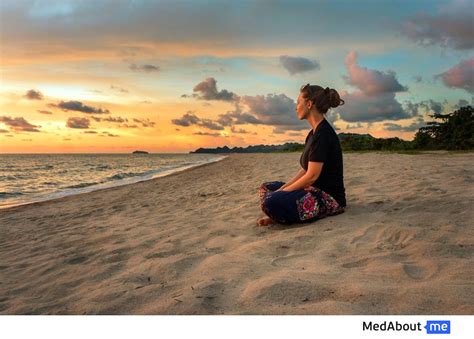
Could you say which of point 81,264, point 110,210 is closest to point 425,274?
point 81,264

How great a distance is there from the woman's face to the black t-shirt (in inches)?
8.6

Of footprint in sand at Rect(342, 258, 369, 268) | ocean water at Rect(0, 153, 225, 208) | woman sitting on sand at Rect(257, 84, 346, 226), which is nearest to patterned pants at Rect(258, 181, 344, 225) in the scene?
woman sitting on sand at Rect(257, 84, 346, 226)

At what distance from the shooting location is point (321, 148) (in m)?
4.34

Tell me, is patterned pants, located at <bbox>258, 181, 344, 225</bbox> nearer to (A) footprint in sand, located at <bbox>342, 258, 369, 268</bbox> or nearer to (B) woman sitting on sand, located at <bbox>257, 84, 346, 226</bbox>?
(B) woman sitting on sand, located at <bbox>257, 84, 346, 226</bbox>

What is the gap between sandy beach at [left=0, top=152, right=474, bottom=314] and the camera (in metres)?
2.41

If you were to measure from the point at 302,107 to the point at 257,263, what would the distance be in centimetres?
212

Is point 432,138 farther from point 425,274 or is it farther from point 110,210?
point 425,274

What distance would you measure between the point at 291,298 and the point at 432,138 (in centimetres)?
3570

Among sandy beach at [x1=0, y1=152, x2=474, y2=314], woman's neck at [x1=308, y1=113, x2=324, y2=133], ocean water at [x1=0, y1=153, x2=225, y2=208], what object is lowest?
ocean water at [x1=0, y1=153, x2=225, y2=208]

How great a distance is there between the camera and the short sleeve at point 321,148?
4.32 meters

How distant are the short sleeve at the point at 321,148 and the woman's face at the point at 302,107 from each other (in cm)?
34

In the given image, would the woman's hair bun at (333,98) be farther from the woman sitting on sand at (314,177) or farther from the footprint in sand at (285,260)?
the footprint in sand at (285,260)

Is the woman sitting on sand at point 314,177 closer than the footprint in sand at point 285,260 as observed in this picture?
No

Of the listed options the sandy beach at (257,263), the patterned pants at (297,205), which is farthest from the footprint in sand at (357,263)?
the patterned pants at (297,205)
